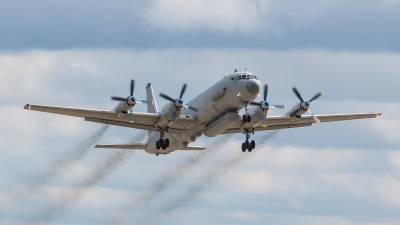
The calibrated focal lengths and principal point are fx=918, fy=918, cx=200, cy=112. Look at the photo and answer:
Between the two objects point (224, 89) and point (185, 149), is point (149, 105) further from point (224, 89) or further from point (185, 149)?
point (224, 89)

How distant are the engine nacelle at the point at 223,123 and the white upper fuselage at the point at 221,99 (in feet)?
1.33

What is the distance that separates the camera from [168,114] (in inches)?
3169

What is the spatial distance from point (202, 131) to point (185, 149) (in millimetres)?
6788

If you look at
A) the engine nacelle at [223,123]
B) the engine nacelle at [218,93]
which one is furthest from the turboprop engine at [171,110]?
the engine nacelle at [218,93]

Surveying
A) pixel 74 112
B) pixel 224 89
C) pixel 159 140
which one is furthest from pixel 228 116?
pixel 74 112

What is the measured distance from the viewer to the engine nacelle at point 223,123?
7838 cm

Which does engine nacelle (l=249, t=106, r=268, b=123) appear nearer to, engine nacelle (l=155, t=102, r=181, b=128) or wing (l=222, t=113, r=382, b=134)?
wing (l=222, t=113, r=382, b=134)

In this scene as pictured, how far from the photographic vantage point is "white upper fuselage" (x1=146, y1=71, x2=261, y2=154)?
77312 millimetres

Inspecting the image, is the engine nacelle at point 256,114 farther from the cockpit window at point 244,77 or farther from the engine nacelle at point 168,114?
the engine nacelle at point 168,114

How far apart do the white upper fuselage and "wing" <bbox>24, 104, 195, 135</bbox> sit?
2.74ft

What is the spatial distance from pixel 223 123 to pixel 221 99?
2.13m

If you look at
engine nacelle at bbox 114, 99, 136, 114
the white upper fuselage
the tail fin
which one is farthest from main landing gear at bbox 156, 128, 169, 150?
the tail fin

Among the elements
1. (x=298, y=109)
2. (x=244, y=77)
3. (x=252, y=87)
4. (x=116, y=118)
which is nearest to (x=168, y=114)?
(x=116, y=118)

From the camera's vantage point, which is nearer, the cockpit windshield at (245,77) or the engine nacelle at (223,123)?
the cockpit windshield at (245,77)
